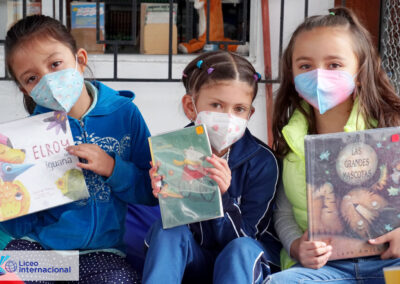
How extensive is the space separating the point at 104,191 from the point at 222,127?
461 millimetres

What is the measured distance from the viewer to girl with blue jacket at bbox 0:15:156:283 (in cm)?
177

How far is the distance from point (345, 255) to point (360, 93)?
53 centimetres

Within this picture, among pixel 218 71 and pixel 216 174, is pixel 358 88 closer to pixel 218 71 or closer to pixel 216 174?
pixel 218 71

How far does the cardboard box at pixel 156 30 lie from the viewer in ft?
12.0

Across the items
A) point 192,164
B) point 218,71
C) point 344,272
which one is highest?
point 218,71

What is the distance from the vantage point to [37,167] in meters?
1.75

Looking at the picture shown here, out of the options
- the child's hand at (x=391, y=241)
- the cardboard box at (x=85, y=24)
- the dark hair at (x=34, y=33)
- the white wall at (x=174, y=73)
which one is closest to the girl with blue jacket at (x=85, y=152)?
the dark hair at (x=34, y=33)

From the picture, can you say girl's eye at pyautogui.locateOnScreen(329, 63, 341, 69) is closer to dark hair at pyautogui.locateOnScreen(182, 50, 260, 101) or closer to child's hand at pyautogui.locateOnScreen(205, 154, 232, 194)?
dark hair at pyautogui.locateOnScreen(182, 50, 260, 101)

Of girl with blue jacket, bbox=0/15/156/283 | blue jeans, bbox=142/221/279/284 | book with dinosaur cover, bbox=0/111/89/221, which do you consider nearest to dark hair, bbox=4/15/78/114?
girl with blue jacket, bbox=0/15/156/283

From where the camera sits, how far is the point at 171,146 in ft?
5.37

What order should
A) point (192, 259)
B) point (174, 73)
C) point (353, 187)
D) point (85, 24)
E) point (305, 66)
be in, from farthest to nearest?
point (85, 24) → point (174, 73) → point (305, 66) → point (192, 259) → point (353, 187)

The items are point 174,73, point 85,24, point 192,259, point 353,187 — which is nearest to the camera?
point 353,187

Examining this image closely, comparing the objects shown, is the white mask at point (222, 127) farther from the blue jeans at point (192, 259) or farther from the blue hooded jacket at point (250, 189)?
the blue jeans at point (192, 259)

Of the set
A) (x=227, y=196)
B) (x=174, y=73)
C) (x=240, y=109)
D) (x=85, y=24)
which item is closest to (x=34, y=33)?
(x=240, y=109)
